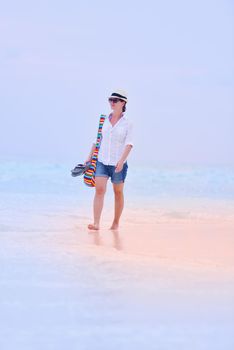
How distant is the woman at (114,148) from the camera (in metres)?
7.40

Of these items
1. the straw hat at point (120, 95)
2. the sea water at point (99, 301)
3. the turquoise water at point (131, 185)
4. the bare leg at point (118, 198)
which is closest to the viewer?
the sea water at point (99, 301)

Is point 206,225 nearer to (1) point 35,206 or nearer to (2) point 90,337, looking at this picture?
(1) point 35,206

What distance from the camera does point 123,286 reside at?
4219 millimetres

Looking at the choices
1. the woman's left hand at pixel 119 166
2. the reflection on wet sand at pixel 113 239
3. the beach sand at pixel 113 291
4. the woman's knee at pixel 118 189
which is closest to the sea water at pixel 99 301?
the beach sand at pixel 113 291

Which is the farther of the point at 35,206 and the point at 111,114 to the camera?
the point at 35,206


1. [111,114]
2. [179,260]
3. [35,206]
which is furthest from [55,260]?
[35,206]

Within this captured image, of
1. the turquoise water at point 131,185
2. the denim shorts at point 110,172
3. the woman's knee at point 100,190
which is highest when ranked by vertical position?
the denim shorts at point 110,172

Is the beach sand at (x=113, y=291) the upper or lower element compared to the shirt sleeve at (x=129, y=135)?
lower

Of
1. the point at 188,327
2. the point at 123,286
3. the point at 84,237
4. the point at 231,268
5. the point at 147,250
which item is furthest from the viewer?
the point at 84,237

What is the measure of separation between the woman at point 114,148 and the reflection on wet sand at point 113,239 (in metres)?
0.28

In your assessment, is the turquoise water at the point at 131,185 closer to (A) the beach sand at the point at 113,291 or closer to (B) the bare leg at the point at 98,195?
(B) the bare leg at the point at 98,195

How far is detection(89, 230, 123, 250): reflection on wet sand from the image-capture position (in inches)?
249

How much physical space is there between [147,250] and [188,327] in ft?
9.04

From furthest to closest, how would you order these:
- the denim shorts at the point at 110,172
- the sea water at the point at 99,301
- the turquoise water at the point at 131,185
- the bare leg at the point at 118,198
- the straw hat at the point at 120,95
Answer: the turquoise water at the point at 131,185, the bare leg at the point at 118,198, the denim shorts at the point at 110,172, the straw hat at the point at 120,95, the sea water at the point at 99,301
